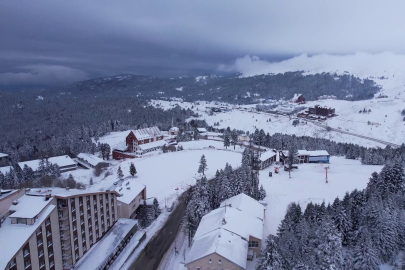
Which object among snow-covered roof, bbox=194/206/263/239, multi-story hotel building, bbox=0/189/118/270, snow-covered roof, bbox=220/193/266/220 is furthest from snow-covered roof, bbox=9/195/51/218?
snow-covered roof, bbox=220/193/266/220

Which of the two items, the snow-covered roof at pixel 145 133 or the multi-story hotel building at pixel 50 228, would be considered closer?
the multi-story hotel building at pixel 50 228

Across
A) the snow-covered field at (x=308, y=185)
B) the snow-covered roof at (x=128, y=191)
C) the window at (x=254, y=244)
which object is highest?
the snow-covered roof at (x=128, y=191)

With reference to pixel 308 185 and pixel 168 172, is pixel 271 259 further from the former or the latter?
pixel 168 172

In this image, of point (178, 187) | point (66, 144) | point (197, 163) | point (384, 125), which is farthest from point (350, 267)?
point (384, 125)

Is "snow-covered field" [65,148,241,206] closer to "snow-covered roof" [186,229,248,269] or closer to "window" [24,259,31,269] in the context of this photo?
"snow-covered roof" [186,229,248,269]

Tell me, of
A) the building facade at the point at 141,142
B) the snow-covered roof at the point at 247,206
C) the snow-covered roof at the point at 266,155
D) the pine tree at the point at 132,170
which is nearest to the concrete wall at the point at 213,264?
the snow-covered roof at the point at 247,206

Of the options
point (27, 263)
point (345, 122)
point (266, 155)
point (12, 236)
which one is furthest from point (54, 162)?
point (345, 122)

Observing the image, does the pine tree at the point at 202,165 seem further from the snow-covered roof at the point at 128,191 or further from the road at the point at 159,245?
the road at the point at 159,245
